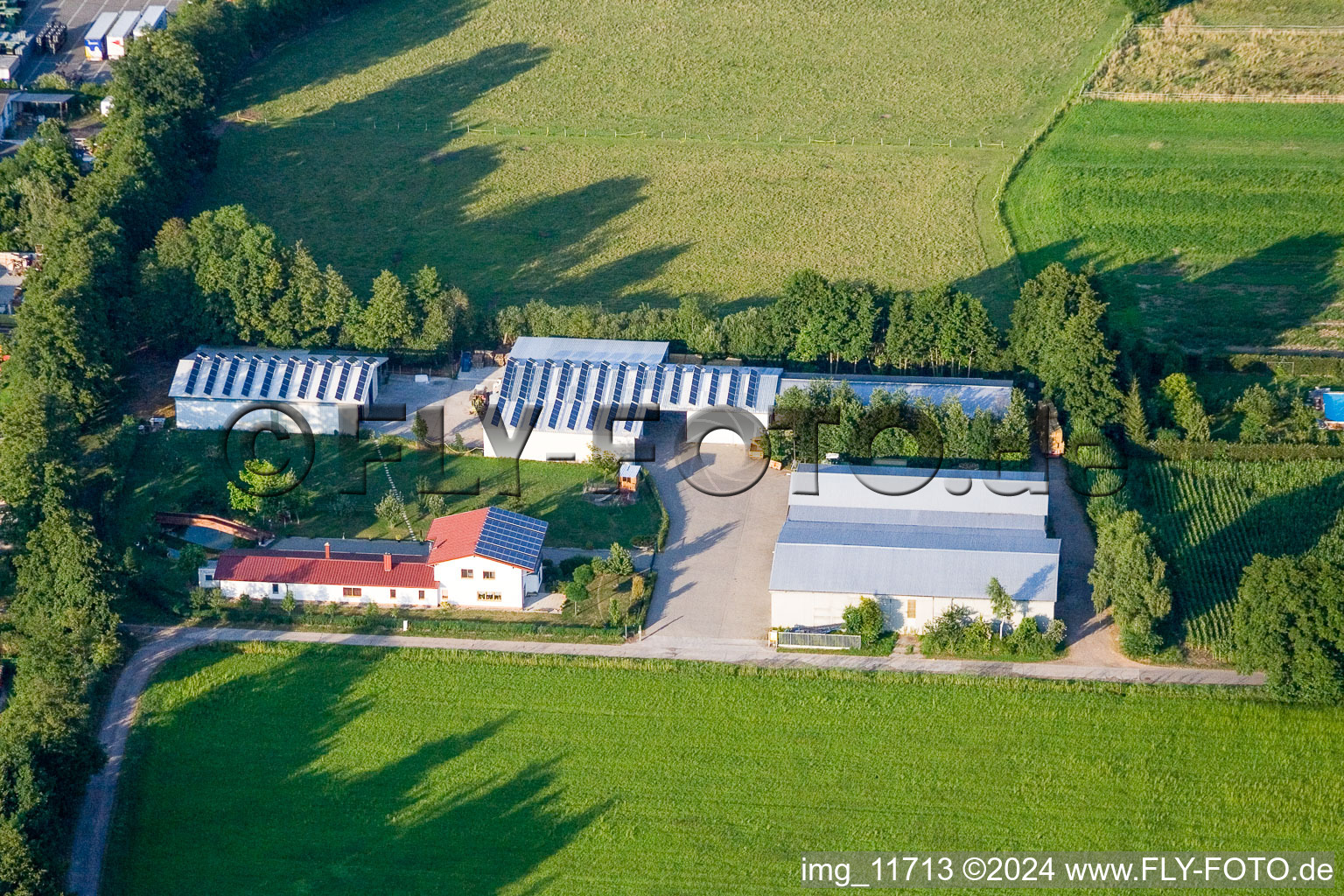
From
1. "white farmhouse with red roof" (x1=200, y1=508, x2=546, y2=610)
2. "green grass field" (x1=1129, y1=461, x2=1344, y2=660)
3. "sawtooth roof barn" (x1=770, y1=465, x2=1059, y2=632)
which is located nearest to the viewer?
"sawtooth roof barn" (x1=770, y1=465, x2=1059, y2=632)

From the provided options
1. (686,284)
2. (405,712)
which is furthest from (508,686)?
(686,284)

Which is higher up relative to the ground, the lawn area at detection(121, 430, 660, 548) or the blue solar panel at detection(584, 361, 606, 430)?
the blue solar panel at detection(584, 361, 606, 430)

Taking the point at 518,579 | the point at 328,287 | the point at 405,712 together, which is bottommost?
the point at 405,712

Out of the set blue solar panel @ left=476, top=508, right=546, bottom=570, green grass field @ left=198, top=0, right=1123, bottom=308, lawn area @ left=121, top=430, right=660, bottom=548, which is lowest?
blue solar panel @ left=476, top=508, right=546, bottom=570

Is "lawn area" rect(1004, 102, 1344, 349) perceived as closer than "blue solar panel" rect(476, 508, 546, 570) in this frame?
No

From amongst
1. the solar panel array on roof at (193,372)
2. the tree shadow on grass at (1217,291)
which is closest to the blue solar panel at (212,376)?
the solar panel array on roof at (193,372)

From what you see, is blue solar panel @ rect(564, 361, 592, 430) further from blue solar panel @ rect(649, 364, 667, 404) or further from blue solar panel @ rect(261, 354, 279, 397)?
blue solar panel @ rect(261, 354, 279, 397)

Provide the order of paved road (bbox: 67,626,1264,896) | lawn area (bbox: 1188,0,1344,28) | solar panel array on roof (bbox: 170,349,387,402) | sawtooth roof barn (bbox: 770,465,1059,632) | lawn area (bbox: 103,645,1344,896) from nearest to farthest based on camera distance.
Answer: lawn area (bbox: 103,645,1344,896) < paved road (bbox: 67,626,1264,896) < sawtooth roof barn (bbox: 770,465,1059,632) < solar panel array on roof (bbox: 170,349,387,402) < lawn area (bbox: 1188,0,1344,28)

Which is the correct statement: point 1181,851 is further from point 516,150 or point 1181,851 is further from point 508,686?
point 516,150

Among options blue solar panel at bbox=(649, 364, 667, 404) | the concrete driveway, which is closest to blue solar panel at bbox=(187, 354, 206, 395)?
blue solar panel at bbox=(649, 364, 667, 404)
